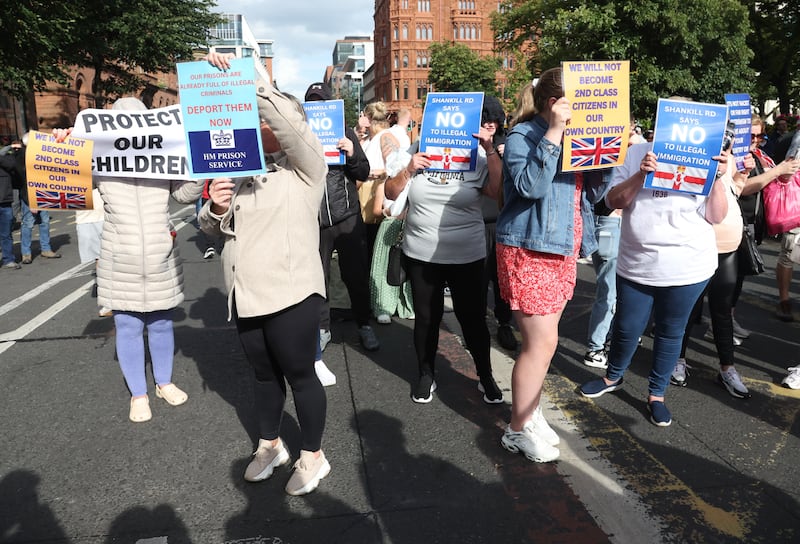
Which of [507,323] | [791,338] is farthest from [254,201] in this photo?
[791,338]

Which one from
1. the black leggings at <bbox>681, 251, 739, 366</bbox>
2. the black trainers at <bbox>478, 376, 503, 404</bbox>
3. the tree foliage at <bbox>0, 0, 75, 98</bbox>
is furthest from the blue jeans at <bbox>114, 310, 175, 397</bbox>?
the tree foliage at <bbox>0, 0, 75, 98</bbox>

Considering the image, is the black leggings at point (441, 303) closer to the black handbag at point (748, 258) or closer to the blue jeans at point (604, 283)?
the blue jeans at point (604, 283)

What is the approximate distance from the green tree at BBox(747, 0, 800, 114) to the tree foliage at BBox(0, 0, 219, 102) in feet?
87.9

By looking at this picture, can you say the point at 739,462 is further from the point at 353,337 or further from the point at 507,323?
the point at 353,337

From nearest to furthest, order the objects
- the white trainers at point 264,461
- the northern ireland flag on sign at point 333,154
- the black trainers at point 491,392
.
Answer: the white trainers at point 264,461 < the black trainers at point 491,392 < the northern ireland flag on sign at point 333,154

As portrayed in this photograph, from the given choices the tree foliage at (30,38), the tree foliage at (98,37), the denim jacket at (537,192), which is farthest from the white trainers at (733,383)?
the tree foliage at (98,37)

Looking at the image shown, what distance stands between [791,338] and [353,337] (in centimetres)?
394

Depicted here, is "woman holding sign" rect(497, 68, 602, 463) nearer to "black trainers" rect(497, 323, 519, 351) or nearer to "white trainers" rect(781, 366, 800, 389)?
"black trainers" rect(497, 323, 519, 351)

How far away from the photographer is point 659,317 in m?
3.73

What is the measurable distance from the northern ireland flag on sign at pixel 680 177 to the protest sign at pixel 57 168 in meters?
3.17

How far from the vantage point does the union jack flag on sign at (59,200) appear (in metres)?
3.44

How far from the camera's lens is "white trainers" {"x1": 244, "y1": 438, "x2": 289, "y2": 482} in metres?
3.02

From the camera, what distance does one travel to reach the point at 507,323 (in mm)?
5367

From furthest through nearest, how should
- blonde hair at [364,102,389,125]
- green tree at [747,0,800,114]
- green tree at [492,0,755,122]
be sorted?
green tree at [747,0,800,114]
green tree at [492,0,755,122]
blonde hair at [364,102,389,125]
